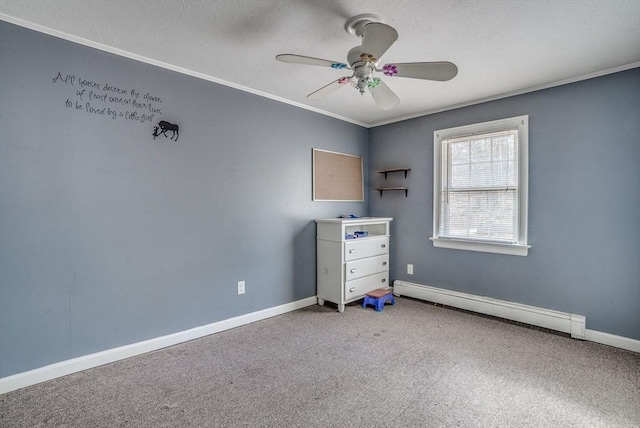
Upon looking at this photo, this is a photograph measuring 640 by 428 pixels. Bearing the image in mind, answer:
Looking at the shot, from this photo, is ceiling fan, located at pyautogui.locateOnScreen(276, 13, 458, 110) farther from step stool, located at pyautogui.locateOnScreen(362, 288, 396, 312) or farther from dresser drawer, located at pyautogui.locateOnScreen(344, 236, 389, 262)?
step stool, located at pyautogui.locateOnScreen(362, 288, 396, 312)

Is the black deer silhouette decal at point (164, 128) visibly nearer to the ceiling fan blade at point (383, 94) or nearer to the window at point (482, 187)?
the ceiling fan blade at point (383, 94)

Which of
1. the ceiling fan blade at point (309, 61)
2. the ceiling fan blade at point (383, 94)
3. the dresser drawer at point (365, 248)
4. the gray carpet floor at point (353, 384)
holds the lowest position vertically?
the gray carpet floor at point (353, 384)

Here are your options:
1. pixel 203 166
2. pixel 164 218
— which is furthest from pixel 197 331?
pixel 203 166

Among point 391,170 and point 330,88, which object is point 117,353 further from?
point 391,170

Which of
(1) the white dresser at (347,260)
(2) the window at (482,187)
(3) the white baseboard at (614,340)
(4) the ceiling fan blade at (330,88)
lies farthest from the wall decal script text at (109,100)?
(3) the white baseboard at (614,340)

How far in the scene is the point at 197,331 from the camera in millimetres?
2678

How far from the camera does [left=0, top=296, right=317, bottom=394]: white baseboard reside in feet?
6.32

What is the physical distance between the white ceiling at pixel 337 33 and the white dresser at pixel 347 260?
5.12 ft

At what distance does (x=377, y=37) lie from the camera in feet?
4.94

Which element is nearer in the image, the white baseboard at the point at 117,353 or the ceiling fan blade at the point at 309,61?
the ceiling fan blade at the point at 309,61

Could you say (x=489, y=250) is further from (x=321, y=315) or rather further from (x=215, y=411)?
(x=215, y=411)

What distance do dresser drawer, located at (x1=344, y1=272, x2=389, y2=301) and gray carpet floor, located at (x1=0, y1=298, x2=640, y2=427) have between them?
60 cm

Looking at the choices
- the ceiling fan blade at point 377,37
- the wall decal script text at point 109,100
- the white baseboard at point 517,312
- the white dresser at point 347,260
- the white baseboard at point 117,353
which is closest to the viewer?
the ceiling fan blade at point 377,37

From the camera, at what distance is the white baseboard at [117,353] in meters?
1.93
